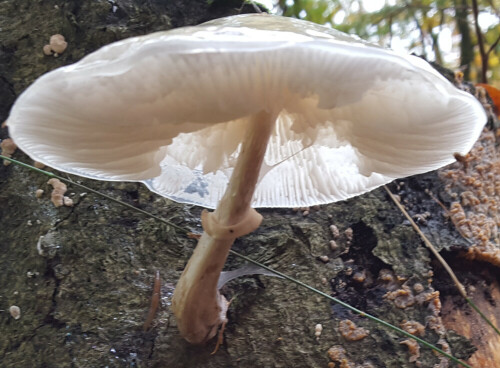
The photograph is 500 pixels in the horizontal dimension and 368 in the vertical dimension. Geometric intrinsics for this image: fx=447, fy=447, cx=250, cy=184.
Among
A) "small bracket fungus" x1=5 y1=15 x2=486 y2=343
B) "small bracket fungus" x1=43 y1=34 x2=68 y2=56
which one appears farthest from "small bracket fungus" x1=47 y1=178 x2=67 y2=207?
"small bracket fungus" x1=43 y1=34 x2=68 y2=56

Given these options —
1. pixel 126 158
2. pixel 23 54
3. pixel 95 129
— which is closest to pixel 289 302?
pixel 126 158

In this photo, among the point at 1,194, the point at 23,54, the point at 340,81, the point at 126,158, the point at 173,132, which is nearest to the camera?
the point at 340,81

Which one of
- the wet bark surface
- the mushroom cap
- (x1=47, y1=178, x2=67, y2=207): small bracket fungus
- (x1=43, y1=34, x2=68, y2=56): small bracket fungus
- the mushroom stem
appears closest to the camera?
the mushroom cap

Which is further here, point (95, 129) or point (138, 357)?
point (138, 357)

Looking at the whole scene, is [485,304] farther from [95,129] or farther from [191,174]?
[95,129]

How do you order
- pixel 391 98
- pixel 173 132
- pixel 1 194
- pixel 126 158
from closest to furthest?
1. pixel 391 98
2. pixel 173 132
3. pixel 126 158
4. pixel 1 194

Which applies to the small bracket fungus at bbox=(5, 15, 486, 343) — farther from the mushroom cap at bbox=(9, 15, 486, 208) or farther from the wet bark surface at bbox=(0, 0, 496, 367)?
the wet bark surface at bbox=(0, 0, 496, 367)

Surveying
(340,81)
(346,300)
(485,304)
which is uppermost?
(340,81)

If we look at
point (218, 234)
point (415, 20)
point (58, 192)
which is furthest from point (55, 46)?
point (415, 20)

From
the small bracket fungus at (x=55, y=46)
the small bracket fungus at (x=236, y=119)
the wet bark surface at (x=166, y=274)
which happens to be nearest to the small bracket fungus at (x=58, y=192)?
the wet bark surface at (x=166, y=274)
